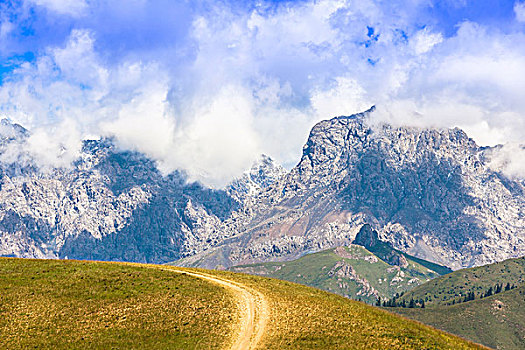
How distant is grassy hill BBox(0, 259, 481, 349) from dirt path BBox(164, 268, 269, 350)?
129 centimetres

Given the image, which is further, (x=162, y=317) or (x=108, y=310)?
(x=108, y=310)

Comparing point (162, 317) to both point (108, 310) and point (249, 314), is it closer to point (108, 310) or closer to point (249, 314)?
point (108, 310)

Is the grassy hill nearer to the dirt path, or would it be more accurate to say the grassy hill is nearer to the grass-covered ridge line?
the grass-covered ridge line

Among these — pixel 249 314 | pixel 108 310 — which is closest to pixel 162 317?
pixel 108 310

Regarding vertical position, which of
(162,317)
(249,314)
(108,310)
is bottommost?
(162,317)

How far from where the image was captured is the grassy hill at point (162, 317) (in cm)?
7700

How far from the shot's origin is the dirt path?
76.9m

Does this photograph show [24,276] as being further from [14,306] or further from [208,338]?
[208,338]

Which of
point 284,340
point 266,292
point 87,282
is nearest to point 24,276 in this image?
point 87,282

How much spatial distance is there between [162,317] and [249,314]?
610 inches

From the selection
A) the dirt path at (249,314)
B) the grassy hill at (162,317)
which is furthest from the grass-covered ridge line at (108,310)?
the dirt path at (249,314)

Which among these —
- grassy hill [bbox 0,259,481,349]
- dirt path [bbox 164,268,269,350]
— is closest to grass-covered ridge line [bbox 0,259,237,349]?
grassy hill [bbox 0,259,481,349]

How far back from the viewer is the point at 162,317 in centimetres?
8544

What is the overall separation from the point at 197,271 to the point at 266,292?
29.4 m
